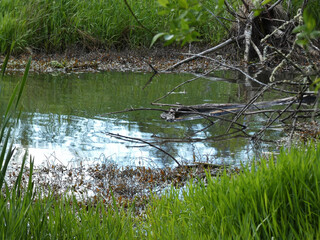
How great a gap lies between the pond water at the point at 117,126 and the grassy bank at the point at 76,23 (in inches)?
112

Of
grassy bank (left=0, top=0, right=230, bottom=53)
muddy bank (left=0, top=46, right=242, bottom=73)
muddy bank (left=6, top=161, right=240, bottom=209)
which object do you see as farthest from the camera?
grassy bank (left=0, top=0, right=230, bottom=53)

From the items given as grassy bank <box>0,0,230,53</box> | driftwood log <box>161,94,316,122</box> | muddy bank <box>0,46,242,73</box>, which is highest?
grassy bank <box>0,0,230,53</box>

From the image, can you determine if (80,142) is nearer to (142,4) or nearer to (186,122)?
(186,122)

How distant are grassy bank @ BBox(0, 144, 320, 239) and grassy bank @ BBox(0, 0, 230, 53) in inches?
400

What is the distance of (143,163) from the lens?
4590 mm

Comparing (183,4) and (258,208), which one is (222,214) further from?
(183,4)

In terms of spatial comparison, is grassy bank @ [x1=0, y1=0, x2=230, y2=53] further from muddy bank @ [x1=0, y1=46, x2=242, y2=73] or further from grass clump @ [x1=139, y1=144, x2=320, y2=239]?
grass clump @ [x1=139, y1=144, x2=320, y2=239]

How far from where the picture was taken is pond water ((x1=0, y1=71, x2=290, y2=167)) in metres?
4.80

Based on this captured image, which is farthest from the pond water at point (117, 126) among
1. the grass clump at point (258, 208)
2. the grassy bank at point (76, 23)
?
the grassy bank at point (76, 23)

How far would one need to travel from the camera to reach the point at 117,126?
604 centimetres

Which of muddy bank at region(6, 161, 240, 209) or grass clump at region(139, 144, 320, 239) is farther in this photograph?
muddy bank at region(6, 161, 240, 209)

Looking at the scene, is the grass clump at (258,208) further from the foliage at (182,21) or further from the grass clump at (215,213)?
the foliage at (182,21)

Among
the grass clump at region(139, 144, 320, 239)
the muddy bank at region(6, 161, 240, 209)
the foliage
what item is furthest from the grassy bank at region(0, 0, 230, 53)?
the foliage

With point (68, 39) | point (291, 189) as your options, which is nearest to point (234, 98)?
point (291, 189)
